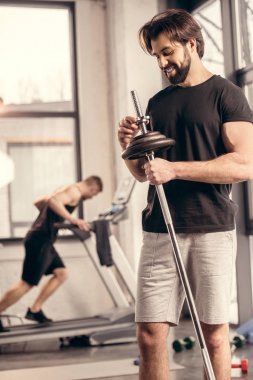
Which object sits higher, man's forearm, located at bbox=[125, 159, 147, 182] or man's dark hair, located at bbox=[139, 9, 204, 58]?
man's dark hair, located at bbox=[139, 9, 204, 58]

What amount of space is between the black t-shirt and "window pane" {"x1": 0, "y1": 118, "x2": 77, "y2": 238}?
4628mm

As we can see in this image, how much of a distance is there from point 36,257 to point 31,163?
143 centimetres

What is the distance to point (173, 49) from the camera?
2.12 metres

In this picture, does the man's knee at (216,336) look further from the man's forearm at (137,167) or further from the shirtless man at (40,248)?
the shirtless man at (40,248)

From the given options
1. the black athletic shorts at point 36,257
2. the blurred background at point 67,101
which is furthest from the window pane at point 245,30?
the black athletic shorts at point 36,257

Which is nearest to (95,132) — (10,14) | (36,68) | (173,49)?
(36,68)

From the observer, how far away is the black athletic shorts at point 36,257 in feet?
18.3

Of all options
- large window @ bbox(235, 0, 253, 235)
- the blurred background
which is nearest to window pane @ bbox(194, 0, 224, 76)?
the blurred background

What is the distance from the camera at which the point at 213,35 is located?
606cm

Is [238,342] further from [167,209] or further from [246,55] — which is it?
[167,209]

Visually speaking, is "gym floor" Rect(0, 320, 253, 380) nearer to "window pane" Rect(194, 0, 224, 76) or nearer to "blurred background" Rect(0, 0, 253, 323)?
"blurred background" Rect(0, 0, 253, 323)

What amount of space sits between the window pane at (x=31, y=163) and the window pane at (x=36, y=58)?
0.66ft

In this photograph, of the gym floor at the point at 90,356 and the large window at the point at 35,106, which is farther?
the large window at the point at 35,106

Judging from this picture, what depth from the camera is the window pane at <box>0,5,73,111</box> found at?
6.78 metres
